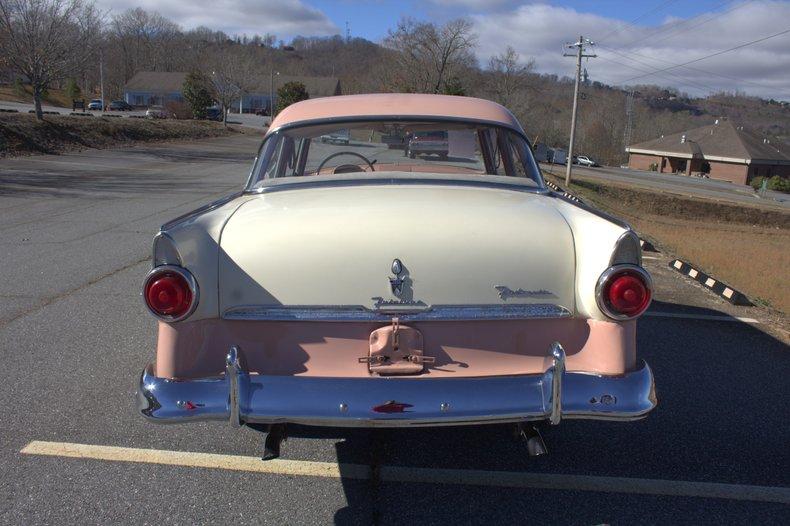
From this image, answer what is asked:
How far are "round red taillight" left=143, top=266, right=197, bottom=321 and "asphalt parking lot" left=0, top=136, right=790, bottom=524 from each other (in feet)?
2.89

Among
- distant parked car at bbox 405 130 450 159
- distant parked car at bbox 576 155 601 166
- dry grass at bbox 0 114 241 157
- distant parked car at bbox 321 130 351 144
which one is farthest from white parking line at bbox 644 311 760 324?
distant parked car at bbox 576 155 601 166

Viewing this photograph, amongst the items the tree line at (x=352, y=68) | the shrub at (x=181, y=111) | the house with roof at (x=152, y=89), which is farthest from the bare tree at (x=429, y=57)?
the house with roof at (x=152, y=89)

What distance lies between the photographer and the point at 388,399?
8.29 ft

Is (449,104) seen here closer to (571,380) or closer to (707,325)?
(571,380)

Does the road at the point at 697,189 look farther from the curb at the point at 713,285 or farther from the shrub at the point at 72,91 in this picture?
the shrub at the point at 72,91

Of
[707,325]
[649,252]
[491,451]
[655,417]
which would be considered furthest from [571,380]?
[649,252]

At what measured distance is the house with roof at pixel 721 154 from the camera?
196ft

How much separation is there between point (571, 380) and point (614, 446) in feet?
3.69

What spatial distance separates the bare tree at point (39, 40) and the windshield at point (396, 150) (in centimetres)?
2358

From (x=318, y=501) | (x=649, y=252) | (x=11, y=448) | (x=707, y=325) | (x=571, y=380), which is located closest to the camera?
(x=571, y=380)

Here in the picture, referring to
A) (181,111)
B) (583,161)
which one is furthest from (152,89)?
(583,161)

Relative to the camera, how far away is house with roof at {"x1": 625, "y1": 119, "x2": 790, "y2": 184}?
59.8 metres

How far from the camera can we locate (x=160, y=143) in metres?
31.1

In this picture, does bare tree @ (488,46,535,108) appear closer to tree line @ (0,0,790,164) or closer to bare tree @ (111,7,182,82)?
tree line @ (0,0,790,164)
